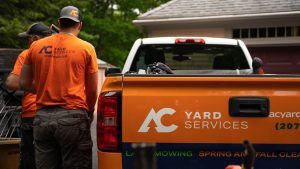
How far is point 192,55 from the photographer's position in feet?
22.5

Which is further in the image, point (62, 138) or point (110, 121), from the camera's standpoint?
point (62, 138)

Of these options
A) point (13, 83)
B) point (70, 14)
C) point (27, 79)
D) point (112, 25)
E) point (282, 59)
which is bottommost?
point (112, 25)

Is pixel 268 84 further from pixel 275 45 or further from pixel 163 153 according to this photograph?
pixel 275 45

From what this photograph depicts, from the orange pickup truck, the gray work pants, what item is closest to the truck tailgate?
the orange pickup truck

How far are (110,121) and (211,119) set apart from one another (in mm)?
726

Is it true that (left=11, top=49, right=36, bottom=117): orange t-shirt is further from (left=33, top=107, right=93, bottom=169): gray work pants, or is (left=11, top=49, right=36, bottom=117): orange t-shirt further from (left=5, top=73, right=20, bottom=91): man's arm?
(left=33, top=107, right=93, bottom=169): gray work pants

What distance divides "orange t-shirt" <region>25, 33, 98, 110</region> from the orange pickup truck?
0.36 m

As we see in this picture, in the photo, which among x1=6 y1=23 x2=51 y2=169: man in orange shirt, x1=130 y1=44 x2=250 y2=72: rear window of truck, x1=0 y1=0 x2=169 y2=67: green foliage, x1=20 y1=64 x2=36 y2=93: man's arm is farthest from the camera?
x1=0 y1=0 x2=169 y2=67: green foliage

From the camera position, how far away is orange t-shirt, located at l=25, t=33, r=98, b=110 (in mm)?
3912

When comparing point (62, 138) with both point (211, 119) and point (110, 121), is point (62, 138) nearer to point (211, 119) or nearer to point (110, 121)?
point (110, 121)

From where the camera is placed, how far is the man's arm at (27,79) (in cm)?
420

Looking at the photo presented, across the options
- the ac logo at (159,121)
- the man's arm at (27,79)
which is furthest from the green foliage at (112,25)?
the ac logo at (159,121)

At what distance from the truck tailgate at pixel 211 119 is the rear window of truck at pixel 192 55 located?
290 centimetres

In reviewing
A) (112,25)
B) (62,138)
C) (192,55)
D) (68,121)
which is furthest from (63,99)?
(112,25)
